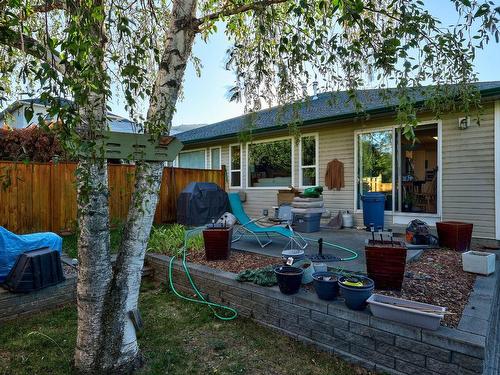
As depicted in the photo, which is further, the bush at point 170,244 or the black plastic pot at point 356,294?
the bush at point 170,244

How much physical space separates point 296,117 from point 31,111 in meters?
2.87

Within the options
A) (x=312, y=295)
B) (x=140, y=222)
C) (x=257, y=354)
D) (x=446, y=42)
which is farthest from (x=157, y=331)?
(x=446, y=42)

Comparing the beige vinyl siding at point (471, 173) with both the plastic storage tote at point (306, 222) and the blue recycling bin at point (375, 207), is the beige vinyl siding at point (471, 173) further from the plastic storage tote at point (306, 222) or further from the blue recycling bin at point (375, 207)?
the plastic storage tote at point (306, 222)

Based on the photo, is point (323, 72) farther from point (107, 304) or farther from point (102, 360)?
point (102, 360)

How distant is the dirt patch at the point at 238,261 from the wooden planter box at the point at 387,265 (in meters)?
1.41

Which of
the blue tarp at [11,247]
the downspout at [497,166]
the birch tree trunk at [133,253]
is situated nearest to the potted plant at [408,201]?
the downspout at [497,166]

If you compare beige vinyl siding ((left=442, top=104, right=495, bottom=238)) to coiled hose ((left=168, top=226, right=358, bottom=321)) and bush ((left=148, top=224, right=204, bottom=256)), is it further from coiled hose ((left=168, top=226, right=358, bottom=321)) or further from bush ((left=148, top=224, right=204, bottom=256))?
bush ((left=148, top=224, right=204, bottom=256))

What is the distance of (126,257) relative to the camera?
95.7 inches

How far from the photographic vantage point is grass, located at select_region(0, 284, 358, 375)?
A: 8.25 ft

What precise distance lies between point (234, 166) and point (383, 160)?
15.5 feet

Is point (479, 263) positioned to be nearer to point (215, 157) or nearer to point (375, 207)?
point (375, 207)

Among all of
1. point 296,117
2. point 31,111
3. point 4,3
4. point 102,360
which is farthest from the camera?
point 296,117

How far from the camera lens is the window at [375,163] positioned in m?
6.80

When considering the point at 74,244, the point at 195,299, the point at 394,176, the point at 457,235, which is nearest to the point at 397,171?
the point at 394,176
